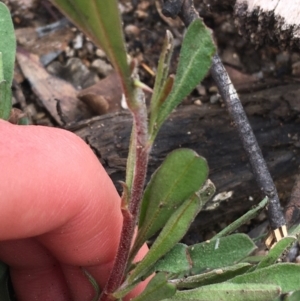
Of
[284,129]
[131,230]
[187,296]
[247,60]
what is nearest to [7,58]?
[131,230]

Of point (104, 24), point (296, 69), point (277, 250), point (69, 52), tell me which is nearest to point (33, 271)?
point (277, 250)

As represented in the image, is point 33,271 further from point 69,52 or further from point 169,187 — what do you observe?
point 69,52

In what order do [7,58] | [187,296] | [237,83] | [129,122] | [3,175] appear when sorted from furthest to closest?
1. [237,83]
2. [129,122]
3. [7,58]
4. [187,296]
5. [3,175]

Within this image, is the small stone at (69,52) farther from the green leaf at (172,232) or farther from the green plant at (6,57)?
the green leaf at (172,232)

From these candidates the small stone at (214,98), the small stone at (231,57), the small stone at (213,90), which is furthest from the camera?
the small stone at (231,57)

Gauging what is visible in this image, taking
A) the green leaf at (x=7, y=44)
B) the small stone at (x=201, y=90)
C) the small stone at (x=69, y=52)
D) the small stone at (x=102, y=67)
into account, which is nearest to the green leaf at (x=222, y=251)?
the green leaf at (x=7, y=44)

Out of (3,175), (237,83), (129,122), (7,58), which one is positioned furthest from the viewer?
(237,83)

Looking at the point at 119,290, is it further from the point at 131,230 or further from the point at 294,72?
the point at 294,72
